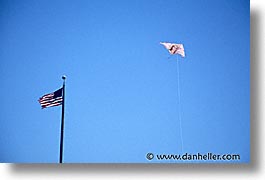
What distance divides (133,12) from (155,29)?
134 millimetres

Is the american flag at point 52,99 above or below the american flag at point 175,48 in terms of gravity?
below

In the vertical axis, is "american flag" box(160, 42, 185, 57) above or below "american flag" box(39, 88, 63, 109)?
above

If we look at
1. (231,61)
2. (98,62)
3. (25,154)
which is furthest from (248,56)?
(25,154)

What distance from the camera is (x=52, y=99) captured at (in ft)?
5.90

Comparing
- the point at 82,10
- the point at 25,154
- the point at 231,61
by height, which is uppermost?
the point at 82,10

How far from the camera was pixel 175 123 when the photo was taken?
5.86 feet

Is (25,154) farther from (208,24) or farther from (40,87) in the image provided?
(208,24)

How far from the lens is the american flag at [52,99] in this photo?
180 cm

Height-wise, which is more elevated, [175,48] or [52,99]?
[175,48]

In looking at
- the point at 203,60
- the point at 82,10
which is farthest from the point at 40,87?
the point at 203,60

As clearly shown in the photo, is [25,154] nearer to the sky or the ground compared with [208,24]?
nearer to the ground

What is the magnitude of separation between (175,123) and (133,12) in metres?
Result: 0.56

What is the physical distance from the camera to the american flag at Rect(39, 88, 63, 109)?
5.90 ft

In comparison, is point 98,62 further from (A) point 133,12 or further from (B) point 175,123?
(B) point 175,123
